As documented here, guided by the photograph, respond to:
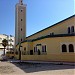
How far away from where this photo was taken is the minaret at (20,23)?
5550cm

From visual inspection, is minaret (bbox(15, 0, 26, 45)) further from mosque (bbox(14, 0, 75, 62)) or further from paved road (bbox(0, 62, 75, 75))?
paved road (bbox(0, 62, 75, 75))

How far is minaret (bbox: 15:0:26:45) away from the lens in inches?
2185

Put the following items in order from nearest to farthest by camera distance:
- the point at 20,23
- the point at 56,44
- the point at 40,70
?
the point at 40,70 → the point at 56,44 → the point at 20,23

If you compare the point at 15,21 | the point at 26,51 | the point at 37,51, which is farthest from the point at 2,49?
the point at 37,51

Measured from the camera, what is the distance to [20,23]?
55594 mm

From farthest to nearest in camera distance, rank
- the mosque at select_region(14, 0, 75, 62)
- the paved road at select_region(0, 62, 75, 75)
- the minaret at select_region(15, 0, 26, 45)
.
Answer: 1. the minaret at select_region(15, 0, 26, 45)
2. the mosque at select_region(14, 0, 75, 62)
3. the paved road at select_region(0, 62, 75, 75)

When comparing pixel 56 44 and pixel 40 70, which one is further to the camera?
pixel 56 44

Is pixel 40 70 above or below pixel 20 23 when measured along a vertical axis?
below

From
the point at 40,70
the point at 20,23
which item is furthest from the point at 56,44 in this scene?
the point at 20,23

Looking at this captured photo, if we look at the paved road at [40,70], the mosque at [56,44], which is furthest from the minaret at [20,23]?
the paved road at [40,70]

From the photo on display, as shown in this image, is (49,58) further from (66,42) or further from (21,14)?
(21,14)

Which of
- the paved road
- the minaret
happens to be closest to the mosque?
the paved road

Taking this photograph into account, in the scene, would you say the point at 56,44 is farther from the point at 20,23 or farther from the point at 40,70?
the point at 20,23

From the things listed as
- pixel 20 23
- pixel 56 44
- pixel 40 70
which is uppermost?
pixel 20 23
